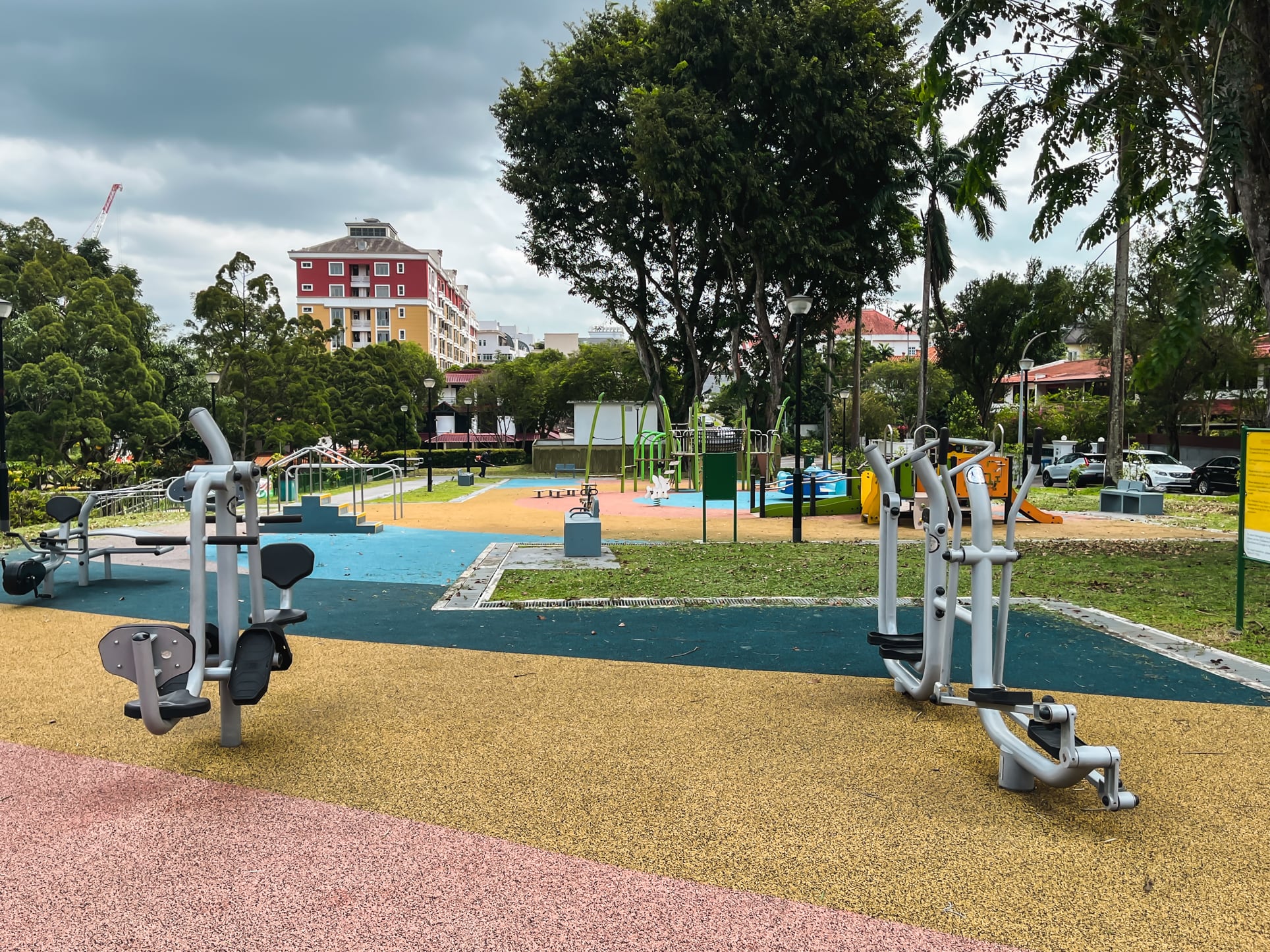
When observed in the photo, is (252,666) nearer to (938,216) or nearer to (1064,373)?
(938,216)

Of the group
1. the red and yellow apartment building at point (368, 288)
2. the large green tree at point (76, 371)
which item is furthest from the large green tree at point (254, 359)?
the red and yellow apartment building at point (368, 288)

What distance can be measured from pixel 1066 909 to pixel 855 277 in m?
23.6

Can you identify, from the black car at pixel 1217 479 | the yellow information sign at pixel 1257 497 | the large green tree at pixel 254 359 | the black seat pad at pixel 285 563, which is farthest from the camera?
the large green tree at pixel 254 359

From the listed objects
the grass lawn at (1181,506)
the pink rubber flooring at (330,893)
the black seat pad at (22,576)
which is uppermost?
the black seat pad at (22,576)

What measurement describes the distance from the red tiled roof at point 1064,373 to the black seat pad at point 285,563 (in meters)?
49.9

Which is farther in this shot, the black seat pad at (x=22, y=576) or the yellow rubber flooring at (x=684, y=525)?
the yellow rubber flooring at (x=684, y=525)

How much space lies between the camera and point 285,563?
15.7 ft

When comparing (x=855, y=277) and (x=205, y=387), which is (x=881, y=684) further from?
(x=205, y=387)

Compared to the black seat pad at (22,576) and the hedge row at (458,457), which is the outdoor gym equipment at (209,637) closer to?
the black seat pad at (22,576)

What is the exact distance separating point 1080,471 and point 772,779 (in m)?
27.3

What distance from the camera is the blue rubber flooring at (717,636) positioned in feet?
17.9

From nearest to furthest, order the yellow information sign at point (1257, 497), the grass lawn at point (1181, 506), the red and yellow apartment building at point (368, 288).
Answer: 1. the yellow information sign at point (1257, 497)
2. the grass lawn at point (1181, 506)
3. the red and yellow apartment building at point (368, 288)

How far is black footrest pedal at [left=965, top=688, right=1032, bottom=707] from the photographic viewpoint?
11.1 feet

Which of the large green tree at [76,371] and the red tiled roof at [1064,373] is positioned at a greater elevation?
the red tiled roof at [1064,373]
